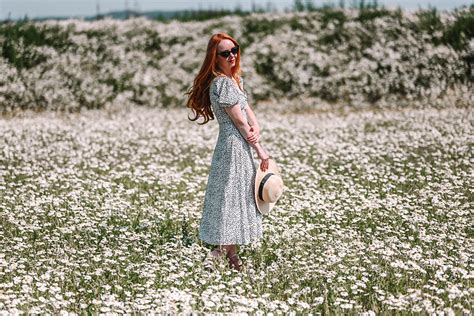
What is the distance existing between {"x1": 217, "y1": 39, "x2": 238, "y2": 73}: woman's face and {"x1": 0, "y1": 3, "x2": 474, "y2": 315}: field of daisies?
174cm

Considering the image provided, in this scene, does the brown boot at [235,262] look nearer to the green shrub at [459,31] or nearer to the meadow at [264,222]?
the meadow at [264,222]

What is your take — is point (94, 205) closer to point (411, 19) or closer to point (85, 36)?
point (85, 36)

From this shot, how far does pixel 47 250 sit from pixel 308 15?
46.1 feet

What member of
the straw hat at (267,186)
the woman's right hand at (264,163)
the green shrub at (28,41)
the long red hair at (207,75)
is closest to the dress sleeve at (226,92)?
the long red hair at (207,75)

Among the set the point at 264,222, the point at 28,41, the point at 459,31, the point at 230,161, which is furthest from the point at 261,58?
the point at 230,161

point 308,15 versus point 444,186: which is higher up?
point 308,15

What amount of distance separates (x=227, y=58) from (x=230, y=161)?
929 millimetres

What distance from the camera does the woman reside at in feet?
20.7

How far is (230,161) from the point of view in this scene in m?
6.38

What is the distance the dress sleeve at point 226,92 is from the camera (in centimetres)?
628

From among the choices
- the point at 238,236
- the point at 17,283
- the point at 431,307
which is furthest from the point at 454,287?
the point at 17,283

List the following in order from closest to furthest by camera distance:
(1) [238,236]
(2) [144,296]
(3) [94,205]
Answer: (2) [144,296] < (1) [238,236] < (3) [94,205]

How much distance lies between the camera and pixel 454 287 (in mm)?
5289

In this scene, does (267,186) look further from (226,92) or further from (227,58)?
(227,58)
